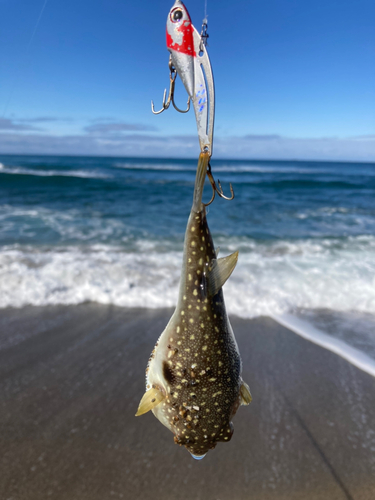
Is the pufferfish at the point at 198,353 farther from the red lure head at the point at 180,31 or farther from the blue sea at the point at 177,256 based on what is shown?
the blue sea at the point at 177,256

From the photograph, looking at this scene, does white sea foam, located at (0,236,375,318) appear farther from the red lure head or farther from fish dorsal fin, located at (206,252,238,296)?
the red lure head

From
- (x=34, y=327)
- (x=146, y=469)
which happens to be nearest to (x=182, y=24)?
(x=146, y=469)

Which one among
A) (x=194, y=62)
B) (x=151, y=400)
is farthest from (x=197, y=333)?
(x=194, y=62)

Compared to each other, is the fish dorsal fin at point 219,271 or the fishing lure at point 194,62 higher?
the fishing lure at point 194,62

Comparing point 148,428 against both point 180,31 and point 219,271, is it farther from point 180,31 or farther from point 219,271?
point 180,31

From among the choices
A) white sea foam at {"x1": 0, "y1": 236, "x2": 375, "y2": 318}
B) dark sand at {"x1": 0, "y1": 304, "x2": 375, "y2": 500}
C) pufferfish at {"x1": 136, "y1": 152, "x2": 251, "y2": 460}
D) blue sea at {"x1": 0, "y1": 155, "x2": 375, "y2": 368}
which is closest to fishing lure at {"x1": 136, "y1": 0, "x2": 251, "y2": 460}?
pufferfish at {"x1": 136, "y1": 152, "x2": 251, "y2": 460}

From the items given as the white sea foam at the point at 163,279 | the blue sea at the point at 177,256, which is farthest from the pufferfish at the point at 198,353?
the white sea foam at the point at 163,279
